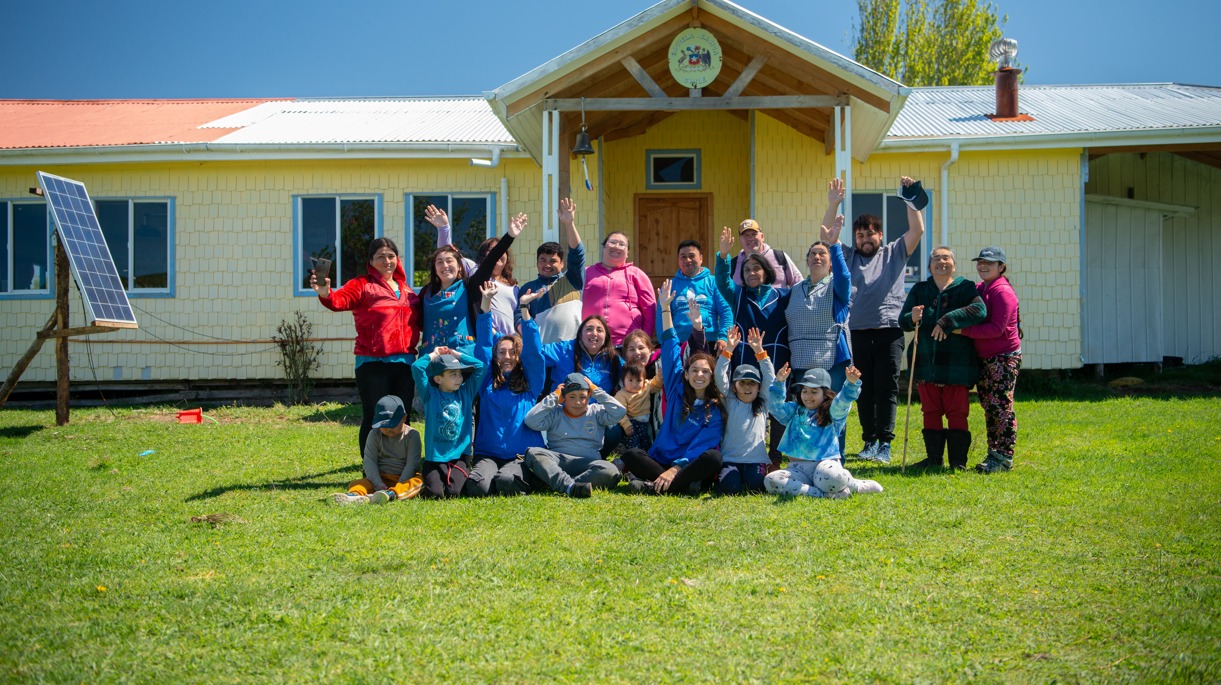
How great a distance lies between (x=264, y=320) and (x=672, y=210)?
5.53 metres

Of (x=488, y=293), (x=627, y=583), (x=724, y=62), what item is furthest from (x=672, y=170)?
(x=627, y=583)

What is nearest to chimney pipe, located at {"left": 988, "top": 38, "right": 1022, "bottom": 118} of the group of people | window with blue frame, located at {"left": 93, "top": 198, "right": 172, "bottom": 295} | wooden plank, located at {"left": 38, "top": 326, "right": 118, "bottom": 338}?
the group of people

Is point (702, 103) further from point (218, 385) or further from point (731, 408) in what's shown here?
point (218, 385)

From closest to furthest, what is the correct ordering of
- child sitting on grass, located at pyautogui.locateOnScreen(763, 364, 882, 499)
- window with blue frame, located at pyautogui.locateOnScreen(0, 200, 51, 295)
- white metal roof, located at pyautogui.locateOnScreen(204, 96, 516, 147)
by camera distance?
child sitting on grass, located at pyautogui.locateOnScreen(763, 364, 882, 499), white metal roof, located at pyautogui.locateOnScreen(204, 96, 516, 147), window with blue frame, located at pyautogui.locateOnScreen(0, 200, 51, 295)

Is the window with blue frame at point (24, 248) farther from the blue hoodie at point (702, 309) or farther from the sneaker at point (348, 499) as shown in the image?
the blue hoodie at point (702, 309)

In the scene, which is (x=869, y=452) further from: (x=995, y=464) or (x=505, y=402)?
(x=505, y=402)

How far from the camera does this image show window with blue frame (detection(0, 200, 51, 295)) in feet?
43.0

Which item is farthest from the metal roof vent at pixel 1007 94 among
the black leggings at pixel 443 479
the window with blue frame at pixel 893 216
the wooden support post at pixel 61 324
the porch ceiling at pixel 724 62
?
the wooden support post at pixel 61 324

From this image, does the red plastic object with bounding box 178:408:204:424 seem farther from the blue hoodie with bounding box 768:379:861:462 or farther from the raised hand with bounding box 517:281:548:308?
the blue hoodie with bounding box 768:379:861:462

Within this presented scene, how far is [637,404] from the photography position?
7.09m

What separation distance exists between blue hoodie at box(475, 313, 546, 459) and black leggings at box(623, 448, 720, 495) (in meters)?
0.70

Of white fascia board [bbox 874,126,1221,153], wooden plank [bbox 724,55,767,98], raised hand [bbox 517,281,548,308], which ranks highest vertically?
wooden plank [bbox 724,55,767,98]

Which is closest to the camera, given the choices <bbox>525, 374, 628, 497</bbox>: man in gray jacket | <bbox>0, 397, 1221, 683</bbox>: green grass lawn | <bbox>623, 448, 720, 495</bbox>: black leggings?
<bbox>0, 397, 1221, 683</bbox>: green grass lawn

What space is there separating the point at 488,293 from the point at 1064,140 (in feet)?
27.6
